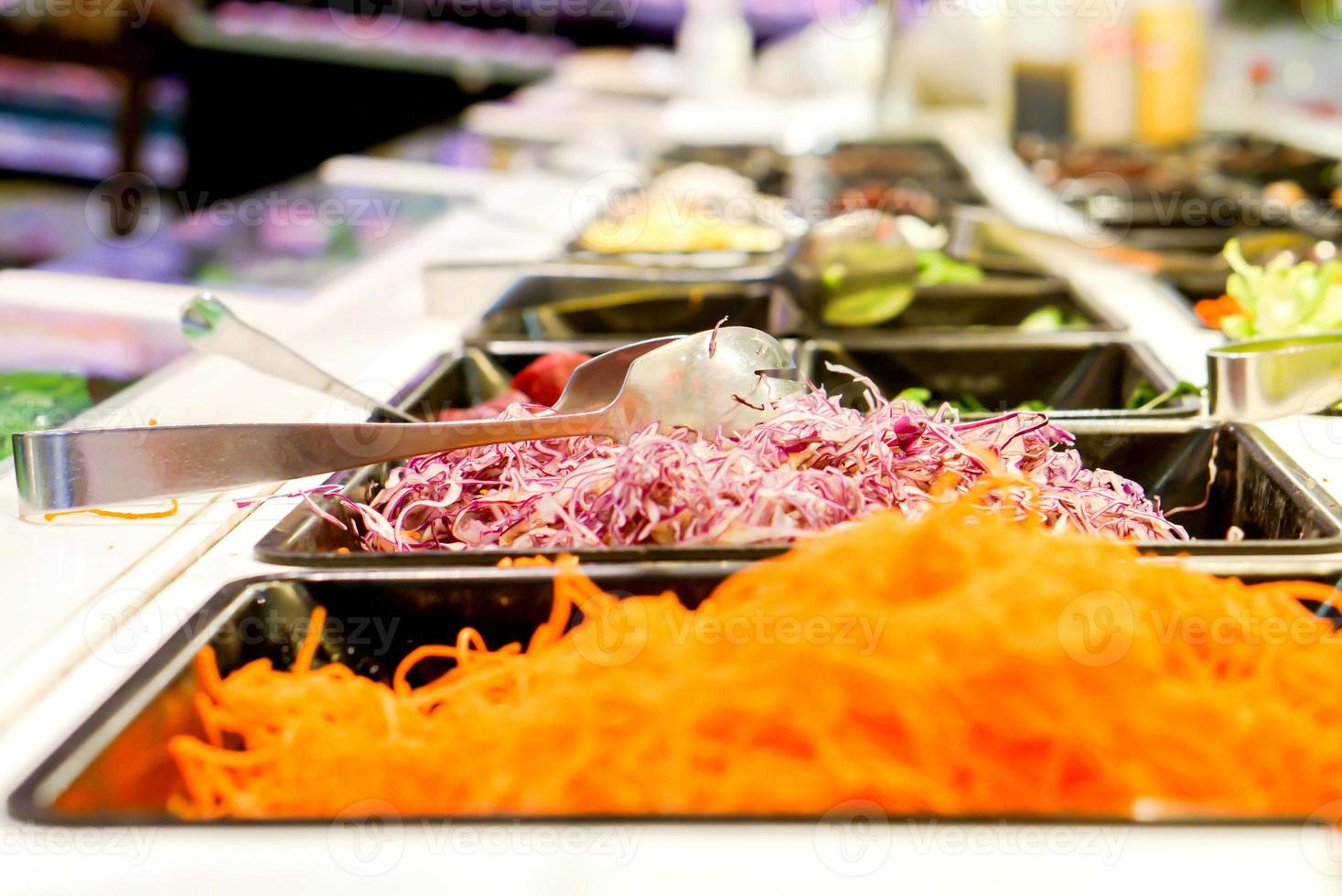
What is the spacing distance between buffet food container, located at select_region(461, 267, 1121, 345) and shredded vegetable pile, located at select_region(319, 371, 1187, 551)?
2.79 feet

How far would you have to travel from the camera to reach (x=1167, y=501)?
1.39m

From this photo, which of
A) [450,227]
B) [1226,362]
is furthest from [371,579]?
[450,227]

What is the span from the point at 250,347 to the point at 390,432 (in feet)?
1.12

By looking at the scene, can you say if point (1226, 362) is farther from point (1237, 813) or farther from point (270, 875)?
point (270, 875)

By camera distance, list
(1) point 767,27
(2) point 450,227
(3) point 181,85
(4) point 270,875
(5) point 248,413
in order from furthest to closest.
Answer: (1) point 767,27, (3) point 181,85, (2) point 450,227, (5) point 248,413, (4) point 270,875

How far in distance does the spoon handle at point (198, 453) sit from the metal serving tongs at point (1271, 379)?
842 mm

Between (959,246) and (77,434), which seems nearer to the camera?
(77,434)

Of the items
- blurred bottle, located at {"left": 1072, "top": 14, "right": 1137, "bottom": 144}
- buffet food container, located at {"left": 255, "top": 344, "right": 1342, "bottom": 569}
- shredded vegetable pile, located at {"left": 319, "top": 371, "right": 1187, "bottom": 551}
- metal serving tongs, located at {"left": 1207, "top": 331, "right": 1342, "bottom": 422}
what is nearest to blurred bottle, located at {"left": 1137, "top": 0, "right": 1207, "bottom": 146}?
blurred bottle, located at {"left": 1072, "top": 14, "right": 1137, "bottom": 144}

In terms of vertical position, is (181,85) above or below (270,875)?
above

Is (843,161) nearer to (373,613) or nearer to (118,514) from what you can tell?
(118,514)

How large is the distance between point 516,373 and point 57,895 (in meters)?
1.20

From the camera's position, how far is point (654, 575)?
98 centimetres

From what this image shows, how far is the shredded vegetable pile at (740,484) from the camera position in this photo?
42.3 inches

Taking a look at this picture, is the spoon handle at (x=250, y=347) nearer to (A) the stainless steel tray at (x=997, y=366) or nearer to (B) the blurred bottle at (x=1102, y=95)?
(A) the stainless steel tray at (x=997, y=366)
